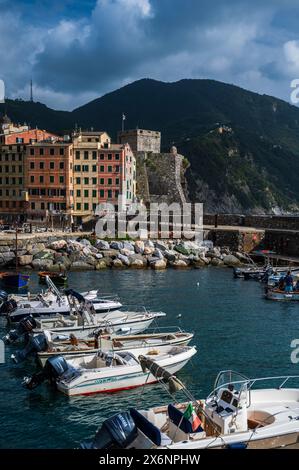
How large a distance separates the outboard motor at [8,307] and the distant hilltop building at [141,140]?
70.7 meters

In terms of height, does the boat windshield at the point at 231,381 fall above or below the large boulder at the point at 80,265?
above

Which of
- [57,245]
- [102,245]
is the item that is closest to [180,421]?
[57,245]

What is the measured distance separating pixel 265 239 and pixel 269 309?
33834 mm

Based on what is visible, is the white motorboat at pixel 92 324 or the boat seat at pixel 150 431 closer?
the boat seat at pixel 150 431

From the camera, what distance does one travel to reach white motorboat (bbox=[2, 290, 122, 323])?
3081 cm

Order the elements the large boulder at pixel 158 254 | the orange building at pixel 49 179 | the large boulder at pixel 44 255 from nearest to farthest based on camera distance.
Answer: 1. the large boulder at pixel 44 255
2. the large boulder at pixel 158 254
3. the orange building at pixel 49 179

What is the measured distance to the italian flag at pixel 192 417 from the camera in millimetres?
14484

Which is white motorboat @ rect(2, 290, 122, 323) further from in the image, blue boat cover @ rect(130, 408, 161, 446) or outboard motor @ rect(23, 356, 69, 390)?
blue boat cover @ rect(130, 408, 161, 446)

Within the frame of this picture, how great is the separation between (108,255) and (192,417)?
44.2 metres

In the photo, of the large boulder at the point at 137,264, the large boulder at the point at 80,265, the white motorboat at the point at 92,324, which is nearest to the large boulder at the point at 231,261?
the large boulder at the point at 137,264

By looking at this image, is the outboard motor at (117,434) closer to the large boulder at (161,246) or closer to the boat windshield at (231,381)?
the boat windshield at (231,381)

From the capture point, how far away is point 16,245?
54.7 metres

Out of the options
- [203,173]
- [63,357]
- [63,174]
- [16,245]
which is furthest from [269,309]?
[203,173]

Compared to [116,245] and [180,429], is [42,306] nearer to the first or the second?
[180,429]
